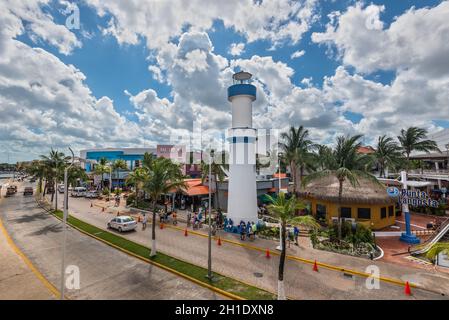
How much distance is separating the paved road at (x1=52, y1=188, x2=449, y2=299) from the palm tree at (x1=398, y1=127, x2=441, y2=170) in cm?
3274

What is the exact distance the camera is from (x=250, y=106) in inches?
1046

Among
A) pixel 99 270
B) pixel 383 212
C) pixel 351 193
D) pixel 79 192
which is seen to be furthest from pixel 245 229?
pixel 79 192

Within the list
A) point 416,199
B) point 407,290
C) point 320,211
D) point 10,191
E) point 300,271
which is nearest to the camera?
point 407,290

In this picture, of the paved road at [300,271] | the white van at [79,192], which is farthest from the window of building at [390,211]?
the white van at [79,192]

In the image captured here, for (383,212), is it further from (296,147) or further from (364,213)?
(296,147)

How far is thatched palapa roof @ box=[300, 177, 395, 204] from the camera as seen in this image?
26.7 meters

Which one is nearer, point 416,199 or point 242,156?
point 416,199

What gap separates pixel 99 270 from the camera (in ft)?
51.5

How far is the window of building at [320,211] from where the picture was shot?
30.1 m

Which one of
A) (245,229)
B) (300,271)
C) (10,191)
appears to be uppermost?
(10,191)

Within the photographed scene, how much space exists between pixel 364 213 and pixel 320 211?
502 cm

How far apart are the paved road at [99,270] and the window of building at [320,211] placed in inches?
855

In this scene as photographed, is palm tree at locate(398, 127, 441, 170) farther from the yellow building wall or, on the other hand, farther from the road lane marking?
the road lane marking

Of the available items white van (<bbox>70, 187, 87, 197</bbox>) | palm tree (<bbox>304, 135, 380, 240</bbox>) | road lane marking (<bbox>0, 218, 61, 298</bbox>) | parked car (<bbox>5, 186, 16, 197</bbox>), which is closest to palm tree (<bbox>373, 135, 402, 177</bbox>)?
palm tree (<bbox>304, 135, 380, 240</bbox>)
